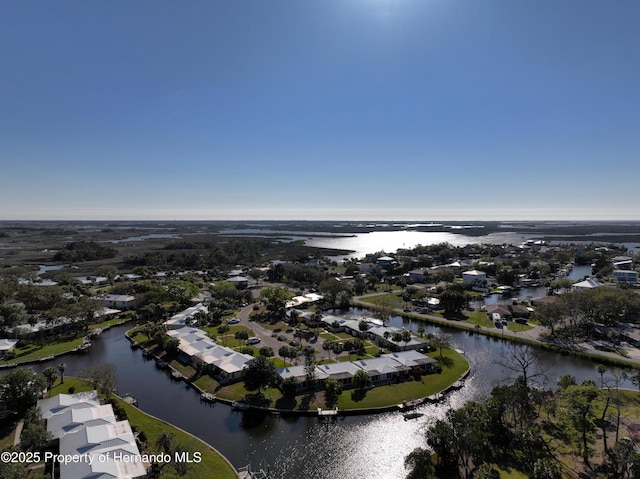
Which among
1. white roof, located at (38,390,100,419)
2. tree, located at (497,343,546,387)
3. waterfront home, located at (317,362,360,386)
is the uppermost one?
white roof, located at (38,390,100,419)

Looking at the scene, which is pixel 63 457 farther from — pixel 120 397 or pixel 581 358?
pixel 581 358

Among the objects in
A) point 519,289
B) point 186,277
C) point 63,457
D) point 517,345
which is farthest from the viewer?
point 186,277

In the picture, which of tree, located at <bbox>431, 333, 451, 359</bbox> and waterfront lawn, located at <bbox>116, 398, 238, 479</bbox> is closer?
waterfront lawn, located at <bbox>116, 398, 238, 479</bbox>

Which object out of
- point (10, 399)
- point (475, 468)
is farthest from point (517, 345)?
point (10, 399)

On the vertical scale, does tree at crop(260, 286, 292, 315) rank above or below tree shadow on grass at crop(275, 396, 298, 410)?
above

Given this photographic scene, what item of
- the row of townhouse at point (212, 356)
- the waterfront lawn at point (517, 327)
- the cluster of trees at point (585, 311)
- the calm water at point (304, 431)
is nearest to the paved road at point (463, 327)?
the waterfront lawn at point (517, 327)

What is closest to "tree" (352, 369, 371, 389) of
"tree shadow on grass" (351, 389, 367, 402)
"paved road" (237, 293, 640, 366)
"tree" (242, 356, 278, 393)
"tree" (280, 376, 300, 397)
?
"tree shadow on grass" (351, 389, 367, 402)

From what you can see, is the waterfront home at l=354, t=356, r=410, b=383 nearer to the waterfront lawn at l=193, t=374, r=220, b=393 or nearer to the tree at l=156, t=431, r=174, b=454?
the waterfront lawn at l=193, t=374, r=220, b=393
